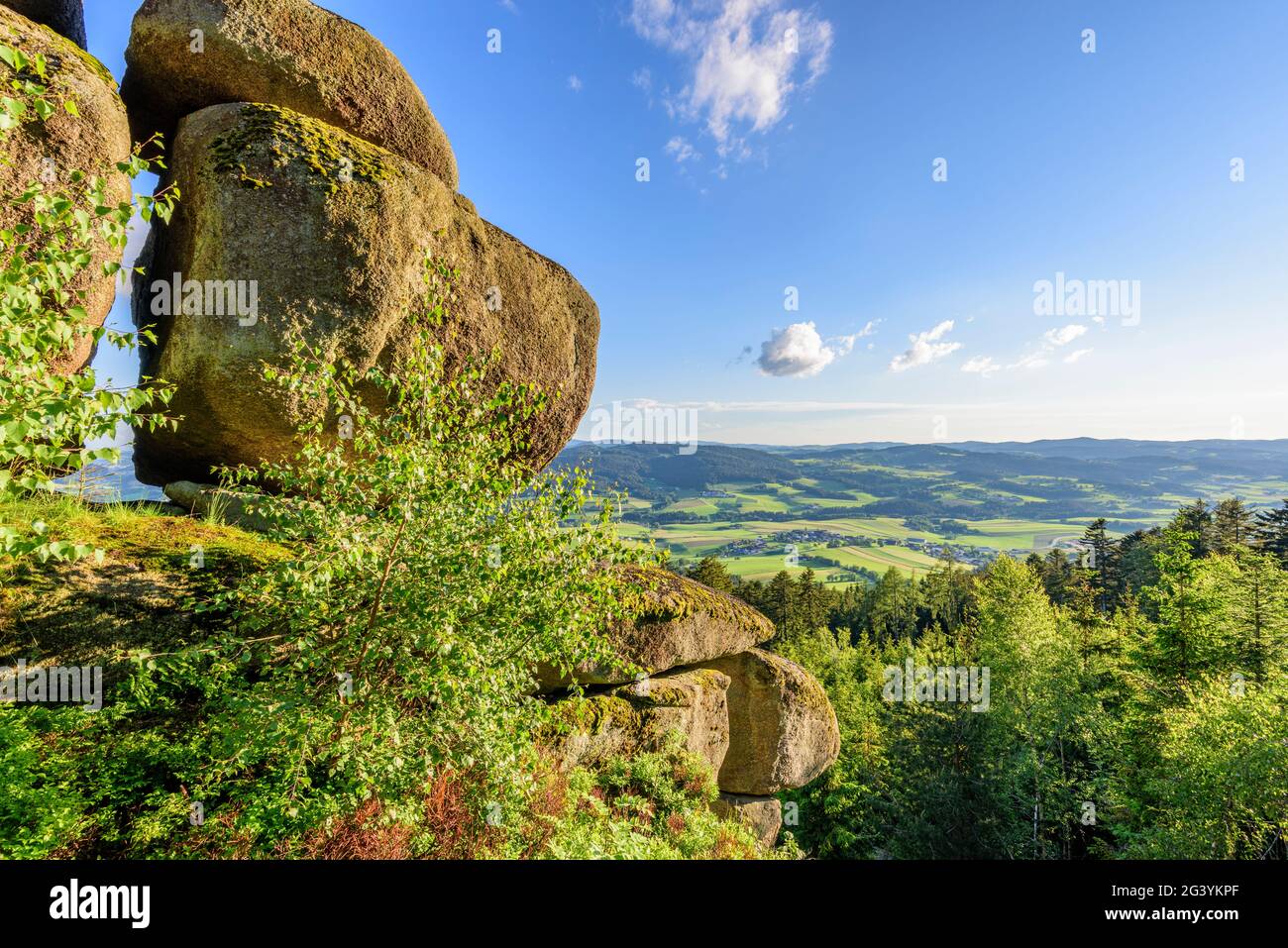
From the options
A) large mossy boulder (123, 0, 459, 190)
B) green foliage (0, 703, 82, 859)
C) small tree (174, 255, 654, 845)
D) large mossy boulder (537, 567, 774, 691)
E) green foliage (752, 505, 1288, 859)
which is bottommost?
green foliage (752, 505, 1288, 859)

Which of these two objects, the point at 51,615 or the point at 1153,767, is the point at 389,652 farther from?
the point at 1153,767

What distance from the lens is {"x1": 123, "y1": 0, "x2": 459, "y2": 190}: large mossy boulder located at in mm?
9898

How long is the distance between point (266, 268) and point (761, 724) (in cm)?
1805

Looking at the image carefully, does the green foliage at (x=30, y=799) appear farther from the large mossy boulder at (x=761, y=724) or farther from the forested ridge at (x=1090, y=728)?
the forested ridge at (x=1090, y=728)

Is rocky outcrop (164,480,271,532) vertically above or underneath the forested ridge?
above

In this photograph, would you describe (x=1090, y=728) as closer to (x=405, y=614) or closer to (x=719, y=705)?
(x=719, y=705)

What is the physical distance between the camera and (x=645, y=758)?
41.5 feet

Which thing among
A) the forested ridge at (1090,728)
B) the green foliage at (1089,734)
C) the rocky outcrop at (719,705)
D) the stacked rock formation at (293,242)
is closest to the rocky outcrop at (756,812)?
the rocky outcrop at (719,705)

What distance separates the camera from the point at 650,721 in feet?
45.1

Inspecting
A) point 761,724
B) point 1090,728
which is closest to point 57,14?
point 761,724

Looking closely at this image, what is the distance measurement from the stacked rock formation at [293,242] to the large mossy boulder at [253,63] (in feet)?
0.09

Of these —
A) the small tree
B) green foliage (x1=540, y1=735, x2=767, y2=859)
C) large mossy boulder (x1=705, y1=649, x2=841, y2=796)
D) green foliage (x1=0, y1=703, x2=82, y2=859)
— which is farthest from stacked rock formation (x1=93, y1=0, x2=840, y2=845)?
green foliage (x1=0, y1=703, x2=82, y2=859)

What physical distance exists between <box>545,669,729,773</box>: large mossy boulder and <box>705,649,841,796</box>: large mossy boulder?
720mm

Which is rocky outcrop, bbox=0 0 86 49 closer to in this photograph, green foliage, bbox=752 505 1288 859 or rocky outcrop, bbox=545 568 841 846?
rocky outcrop, bbox=545 568 841 846
